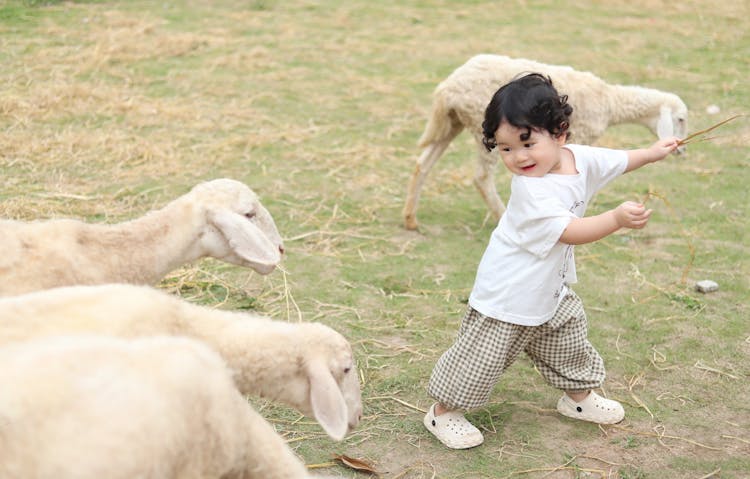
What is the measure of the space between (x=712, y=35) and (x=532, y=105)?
987 centimetres

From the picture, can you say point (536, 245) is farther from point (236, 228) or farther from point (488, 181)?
point (488, 181)

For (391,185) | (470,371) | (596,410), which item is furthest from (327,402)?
(391,185)

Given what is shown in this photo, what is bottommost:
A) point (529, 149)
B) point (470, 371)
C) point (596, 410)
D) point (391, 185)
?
point (391, 185)

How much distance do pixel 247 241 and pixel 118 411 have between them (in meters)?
1.58

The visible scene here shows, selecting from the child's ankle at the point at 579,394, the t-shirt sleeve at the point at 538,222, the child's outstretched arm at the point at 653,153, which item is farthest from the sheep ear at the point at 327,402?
the child's outstretched arm at the point at 653,153

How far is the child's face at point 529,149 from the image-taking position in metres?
3.44

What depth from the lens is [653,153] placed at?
3.61 meters

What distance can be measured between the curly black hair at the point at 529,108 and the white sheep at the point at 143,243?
114cm

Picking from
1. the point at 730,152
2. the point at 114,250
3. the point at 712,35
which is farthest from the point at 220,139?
the point at 712,35

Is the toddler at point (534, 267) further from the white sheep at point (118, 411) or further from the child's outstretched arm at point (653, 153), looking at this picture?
the white sheep at point (118, 411)

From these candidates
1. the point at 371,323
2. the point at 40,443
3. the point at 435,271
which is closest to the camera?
the point at 40,443

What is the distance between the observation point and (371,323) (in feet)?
15.4

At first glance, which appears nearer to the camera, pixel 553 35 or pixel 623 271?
pixel 623 271

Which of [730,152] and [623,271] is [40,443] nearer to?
[623,271]
